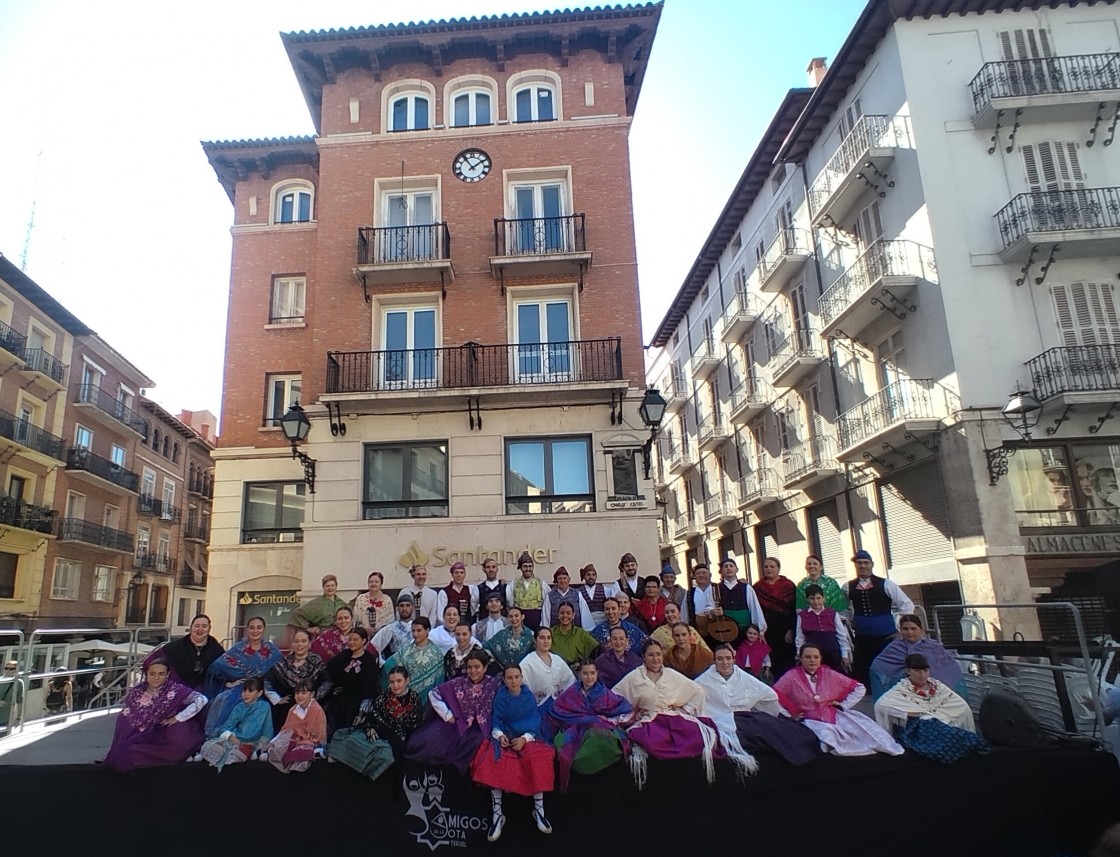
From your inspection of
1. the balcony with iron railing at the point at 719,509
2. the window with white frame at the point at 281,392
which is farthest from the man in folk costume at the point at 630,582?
the balcony with iron railing at the point at 719,509

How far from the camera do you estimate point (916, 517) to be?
19.0 m

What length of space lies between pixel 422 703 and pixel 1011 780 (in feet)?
18.3

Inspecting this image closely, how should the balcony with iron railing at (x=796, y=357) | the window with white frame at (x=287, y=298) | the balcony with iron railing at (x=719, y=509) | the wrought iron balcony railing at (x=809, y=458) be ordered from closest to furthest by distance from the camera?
the window with white frame at (x=287, y=298)
the wrought iron balcony railing at (x=809, y=458)
the balcony with iron railing at (x=796, y=357)
the balcony with iron railing at (x=719, y=509)

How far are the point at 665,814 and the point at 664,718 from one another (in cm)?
82

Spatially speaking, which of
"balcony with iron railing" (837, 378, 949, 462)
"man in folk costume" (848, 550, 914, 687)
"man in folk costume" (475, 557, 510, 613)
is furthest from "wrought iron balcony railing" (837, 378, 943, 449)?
"man in folk costume" (475, 557, 510, 613)

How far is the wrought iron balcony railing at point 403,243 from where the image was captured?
668 inches

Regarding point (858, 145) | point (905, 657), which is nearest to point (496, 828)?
point (905, 657)

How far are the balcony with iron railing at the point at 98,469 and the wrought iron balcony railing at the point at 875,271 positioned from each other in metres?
31.9

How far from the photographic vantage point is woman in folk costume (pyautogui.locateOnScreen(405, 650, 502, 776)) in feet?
22.2

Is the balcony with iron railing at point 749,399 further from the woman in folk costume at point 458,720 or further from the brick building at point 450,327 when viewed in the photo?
the woman in folk costume at point 458,720

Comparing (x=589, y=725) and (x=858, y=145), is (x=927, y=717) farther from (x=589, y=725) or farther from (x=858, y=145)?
(x=858, y=145)

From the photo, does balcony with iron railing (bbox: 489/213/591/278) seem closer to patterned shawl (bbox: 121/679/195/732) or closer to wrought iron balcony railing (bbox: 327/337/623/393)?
wrought iron balcony railing (bbox: 327/337/623/393)

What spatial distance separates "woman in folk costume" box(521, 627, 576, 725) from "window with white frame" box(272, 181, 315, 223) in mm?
16417

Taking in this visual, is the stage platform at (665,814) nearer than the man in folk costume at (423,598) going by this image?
Yes
